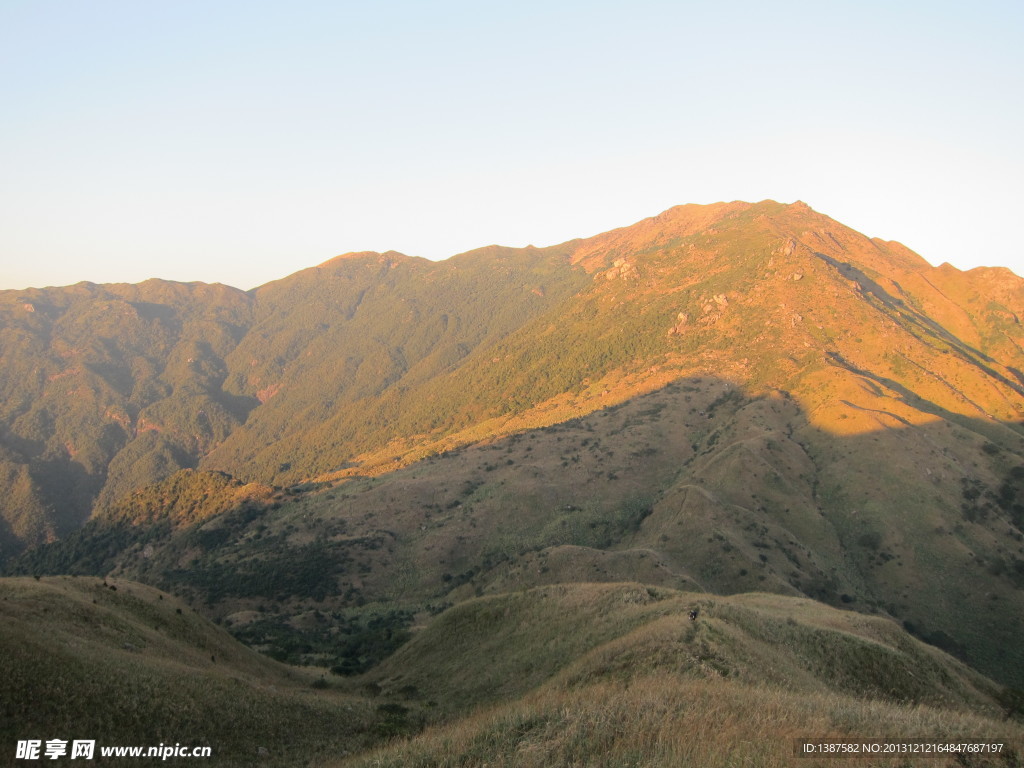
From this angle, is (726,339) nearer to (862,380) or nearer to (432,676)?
(862,380)

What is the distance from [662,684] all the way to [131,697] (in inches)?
720

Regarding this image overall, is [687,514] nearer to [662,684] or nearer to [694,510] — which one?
[694,510]

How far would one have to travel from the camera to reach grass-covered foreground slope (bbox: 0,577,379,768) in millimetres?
18748

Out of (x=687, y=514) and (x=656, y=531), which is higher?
(x=687, y=514)

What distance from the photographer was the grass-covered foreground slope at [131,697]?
1875cm

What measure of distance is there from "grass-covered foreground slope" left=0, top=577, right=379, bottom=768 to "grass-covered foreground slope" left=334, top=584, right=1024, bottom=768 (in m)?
5.81

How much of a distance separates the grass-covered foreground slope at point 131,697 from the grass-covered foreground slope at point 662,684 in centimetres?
581

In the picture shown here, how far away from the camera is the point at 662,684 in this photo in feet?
64.3

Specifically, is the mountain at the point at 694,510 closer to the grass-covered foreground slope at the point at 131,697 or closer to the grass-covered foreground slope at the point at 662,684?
the grass-covered foreground slope at the point at 662,684

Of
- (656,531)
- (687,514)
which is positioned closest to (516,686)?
(687,514)

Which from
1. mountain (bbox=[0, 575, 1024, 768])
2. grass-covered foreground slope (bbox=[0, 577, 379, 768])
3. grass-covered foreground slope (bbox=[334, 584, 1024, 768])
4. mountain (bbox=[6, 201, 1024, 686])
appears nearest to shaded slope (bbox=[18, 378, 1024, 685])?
mountain (bbox=[6, 201, 1024, 686])

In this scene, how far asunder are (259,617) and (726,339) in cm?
14217

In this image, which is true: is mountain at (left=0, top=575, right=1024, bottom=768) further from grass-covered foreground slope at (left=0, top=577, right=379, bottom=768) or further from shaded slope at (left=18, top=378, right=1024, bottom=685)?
shaded slope at (left=18, top=378, right=1024, bottom=685)

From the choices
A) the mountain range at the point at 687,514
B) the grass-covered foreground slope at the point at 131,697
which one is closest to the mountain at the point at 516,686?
the grass-covered foreground slope at the point at 131,697
